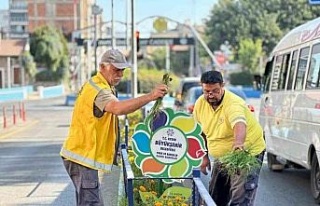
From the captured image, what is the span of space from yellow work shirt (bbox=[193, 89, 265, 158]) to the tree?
75065 mm

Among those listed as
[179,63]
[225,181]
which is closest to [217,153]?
[225,181]

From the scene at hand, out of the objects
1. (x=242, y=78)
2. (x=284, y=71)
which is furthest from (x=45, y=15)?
(x=284, y=71)

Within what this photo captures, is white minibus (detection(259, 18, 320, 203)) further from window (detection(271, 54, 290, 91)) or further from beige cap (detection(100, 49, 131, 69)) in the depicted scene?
beige cap (detection(100, 49, 131, 69))

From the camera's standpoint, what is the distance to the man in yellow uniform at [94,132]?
5703mm

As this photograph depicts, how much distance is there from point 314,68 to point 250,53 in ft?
201

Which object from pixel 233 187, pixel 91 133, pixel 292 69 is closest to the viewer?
pixel 91 133

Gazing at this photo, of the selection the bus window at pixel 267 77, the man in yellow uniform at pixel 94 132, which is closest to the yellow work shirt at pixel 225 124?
the man in yellow uniform at pixel 94 132

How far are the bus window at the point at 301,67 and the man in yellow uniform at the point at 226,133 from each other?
488 cm

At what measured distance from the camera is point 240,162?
602cm

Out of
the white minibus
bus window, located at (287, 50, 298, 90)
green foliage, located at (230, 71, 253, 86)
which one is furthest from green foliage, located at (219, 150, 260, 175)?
green foliage, located at (230, 71, 253, 86)

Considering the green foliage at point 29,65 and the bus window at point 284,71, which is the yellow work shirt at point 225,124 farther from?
the green foliage at point 29,65

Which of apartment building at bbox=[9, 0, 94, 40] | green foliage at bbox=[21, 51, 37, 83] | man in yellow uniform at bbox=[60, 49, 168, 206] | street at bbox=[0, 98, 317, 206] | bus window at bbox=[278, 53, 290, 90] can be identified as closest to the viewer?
man in yellow uniform at bbox=[60, 49, 168, 206]

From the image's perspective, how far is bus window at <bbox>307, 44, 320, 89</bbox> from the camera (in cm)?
1030

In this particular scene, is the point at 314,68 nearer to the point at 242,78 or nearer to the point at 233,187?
the point at 233,187
